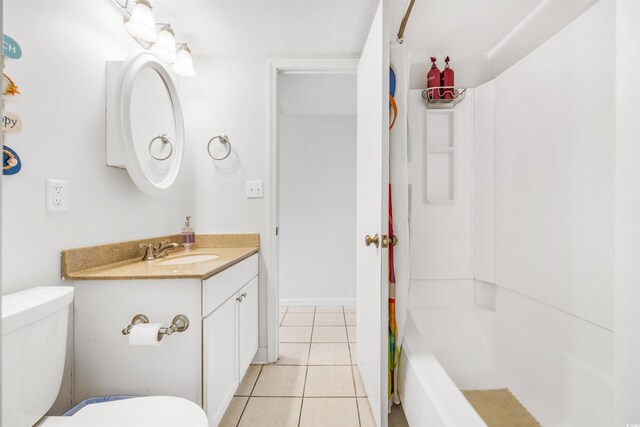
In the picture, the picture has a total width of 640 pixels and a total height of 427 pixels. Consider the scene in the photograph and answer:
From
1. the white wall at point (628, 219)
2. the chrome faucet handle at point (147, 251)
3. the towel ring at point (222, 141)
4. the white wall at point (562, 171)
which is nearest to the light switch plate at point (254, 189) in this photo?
the towel ring at point (222, 141)

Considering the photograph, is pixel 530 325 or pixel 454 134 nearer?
pixel 530 325

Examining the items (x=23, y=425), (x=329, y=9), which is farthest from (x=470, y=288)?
(x=23, y=425)

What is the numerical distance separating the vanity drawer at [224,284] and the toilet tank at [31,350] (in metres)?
0.45

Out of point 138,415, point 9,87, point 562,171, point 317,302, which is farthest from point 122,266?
point 317,302

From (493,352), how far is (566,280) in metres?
0.61

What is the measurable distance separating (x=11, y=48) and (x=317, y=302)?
2.89 m

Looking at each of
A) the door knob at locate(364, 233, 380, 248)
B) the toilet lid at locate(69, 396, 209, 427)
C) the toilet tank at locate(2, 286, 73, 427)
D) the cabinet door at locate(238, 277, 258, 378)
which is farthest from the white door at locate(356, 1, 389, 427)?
the toilet tank at locate(2, 286, 73, 427)

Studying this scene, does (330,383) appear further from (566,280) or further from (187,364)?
(566,280)

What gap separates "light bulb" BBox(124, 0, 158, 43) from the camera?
1.46 meters

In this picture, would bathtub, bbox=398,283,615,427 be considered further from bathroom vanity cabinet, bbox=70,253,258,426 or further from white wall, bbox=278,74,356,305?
white wall, bbox=278,74,356,305

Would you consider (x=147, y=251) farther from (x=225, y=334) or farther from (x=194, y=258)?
(x=225, y=334)

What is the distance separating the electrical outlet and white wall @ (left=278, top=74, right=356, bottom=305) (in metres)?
2.20

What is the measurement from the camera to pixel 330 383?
186 cm

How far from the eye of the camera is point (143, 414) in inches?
39.6
